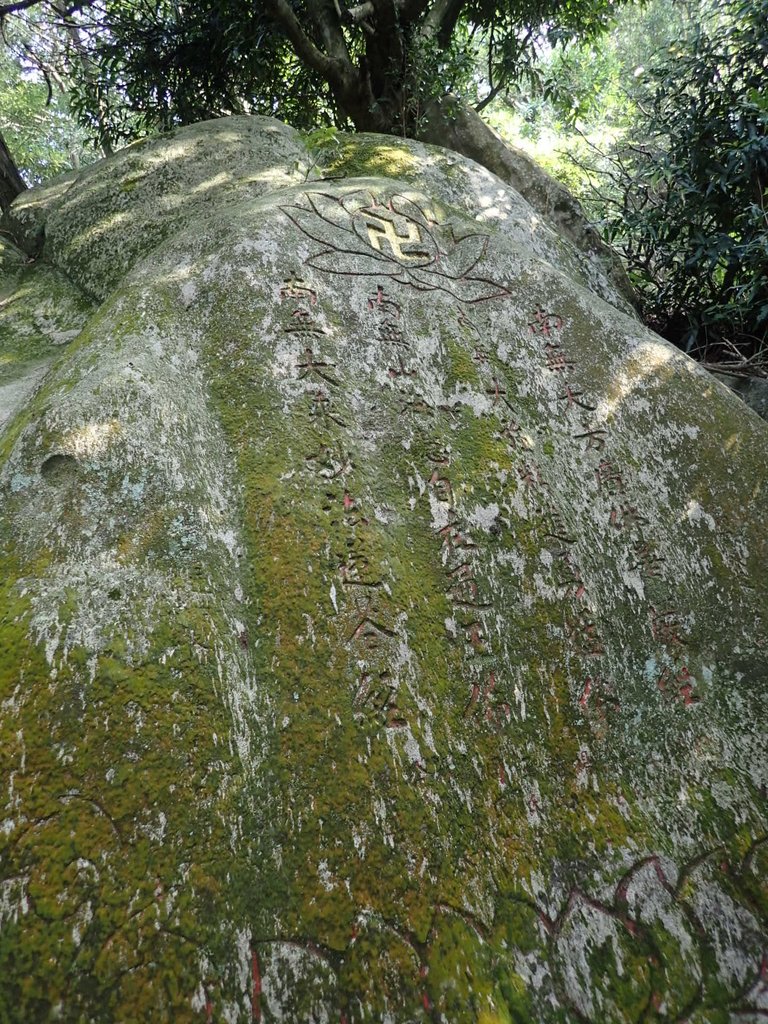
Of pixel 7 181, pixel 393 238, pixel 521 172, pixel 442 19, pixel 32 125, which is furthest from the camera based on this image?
pixel 32 125

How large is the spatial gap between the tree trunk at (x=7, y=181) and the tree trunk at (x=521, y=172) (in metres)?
3.27

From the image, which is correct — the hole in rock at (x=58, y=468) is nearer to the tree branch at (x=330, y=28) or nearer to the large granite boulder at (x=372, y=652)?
the large granite boulder at (x=372, y=652)

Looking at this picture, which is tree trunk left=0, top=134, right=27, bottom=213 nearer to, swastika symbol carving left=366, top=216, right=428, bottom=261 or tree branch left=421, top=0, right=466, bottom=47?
swastika symbol carving left=366, top=216, right=428, bottom=261

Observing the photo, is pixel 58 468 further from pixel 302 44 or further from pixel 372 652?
pixel 302 44

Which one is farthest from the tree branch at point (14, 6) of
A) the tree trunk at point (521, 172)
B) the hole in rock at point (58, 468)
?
the hole in rock at point (58, 468)

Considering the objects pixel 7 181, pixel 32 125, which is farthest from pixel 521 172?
pixel 32 125

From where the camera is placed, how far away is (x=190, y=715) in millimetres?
1764

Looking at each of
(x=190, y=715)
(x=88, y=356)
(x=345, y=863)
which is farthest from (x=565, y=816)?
(x=88, y=356)

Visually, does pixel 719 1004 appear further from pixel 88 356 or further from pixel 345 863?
pixel 88 356

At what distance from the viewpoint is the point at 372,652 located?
200cm

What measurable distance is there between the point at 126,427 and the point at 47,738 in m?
0.99

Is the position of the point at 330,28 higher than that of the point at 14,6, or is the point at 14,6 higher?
the point at 14,6

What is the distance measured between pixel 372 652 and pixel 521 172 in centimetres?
493

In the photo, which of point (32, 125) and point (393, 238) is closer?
point (393, 238)
